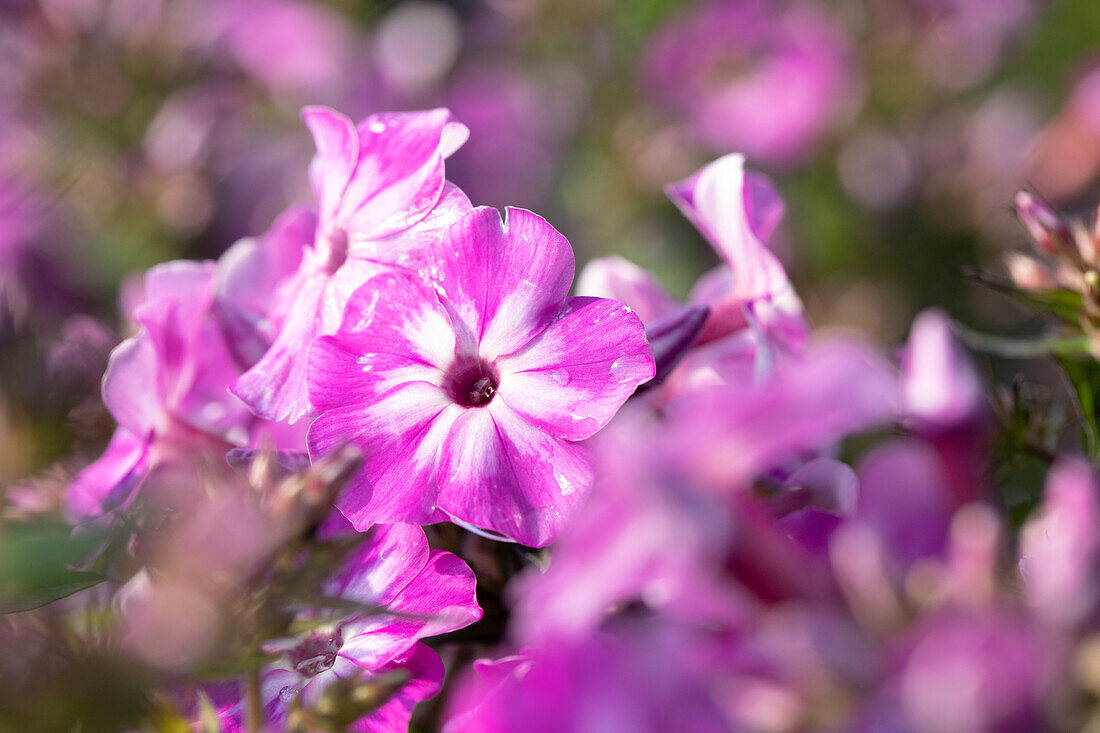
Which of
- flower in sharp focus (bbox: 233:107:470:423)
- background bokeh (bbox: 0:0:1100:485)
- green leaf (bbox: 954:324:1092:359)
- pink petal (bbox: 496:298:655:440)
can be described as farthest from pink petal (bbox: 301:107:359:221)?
background bokeh (bbox: 0:0:1100:485)

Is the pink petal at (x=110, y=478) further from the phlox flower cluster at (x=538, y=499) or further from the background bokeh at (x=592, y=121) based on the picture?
the background bokeh at (x=592, y=121)

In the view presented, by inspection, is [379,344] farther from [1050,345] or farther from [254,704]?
[1050,345]

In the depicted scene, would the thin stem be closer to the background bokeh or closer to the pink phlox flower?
the pink phlox flower

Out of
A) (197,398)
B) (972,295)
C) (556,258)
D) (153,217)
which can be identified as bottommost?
(972,295)

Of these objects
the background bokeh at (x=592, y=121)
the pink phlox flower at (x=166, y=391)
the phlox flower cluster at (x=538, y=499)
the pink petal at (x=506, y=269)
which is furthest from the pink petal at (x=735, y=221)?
the background bokeh at (x=592, y=121)

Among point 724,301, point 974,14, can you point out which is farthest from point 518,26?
point 724,301

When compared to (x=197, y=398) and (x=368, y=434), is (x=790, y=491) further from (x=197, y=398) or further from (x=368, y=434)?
(x=197, y=398)

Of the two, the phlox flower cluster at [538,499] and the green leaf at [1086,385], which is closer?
the phlox flower cluster at [538,499]
